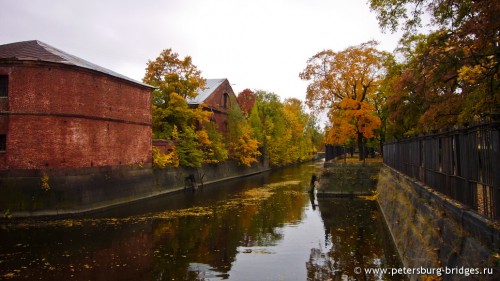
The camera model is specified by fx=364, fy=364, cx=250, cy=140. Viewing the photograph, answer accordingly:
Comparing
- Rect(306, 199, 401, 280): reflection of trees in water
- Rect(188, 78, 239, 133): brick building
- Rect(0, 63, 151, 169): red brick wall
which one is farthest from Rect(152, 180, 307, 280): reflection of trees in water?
Rect(188, 78, 239, 133): brick building

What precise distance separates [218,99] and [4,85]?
2656cm

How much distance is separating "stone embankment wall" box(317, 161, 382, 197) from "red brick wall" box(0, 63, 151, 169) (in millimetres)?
14525

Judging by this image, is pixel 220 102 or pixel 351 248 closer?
pixel 351 248

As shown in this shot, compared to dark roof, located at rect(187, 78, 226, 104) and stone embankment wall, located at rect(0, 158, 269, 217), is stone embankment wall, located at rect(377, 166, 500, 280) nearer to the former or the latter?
stone embankment wall, located at rect(0, 158, 269, 217)

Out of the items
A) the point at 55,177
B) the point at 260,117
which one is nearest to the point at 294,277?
the point at 55,177

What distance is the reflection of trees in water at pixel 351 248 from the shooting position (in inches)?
402

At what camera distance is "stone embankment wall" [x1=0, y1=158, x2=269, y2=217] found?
18734mm

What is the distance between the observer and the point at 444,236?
21.1 feet

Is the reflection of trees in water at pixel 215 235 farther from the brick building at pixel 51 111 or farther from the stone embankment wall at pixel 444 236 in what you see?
the brick building at pixel 51 111

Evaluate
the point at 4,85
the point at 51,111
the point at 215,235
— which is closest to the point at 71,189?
the point at 51,111

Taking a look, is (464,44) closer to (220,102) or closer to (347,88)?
(347,88)

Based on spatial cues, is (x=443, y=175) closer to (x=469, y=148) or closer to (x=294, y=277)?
(x=469, y=148)

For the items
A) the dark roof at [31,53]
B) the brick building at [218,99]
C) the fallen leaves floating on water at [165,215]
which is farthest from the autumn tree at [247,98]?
the dark roof at [31,53]

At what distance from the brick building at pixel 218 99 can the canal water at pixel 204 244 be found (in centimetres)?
2122
